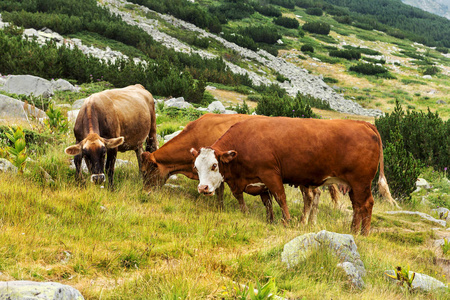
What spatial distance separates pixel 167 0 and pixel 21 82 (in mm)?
31176

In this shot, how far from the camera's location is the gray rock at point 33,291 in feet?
8.94

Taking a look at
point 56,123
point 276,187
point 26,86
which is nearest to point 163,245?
point 276,187

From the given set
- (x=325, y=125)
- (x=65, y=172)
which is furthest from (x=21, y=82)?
(x=325, y=125)

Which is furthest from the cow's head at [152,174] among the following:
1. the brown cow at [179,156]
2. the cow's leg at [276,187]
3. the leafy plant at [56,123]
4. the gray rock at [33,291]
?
the gray rock at [33,291]

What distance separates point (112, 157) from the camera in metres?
6.94

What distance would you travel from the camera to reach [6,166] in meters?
6.27

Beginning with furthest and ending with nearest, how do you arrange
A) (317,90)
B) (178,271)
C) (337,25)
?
1. (337,25)
2. (317,90)
3. (178,271)

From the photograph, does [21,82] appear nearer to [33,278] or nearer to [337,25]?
[33,278]

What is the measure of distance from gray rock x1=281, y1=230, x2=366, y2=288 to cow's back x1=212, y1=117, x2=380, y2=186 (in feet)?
5.10

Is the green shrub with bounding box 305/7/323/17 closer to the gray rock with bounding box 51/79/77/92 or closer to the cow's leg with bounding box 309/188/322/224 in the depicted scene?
the gray rock with bounding box 51/79/77/92

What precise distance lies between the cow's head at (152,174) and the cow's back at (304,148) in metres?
1.50

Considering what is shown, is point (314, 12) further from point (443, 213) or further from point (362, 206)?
point (362, 206)

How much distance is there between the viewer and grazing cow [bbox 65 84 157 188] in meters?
6.07

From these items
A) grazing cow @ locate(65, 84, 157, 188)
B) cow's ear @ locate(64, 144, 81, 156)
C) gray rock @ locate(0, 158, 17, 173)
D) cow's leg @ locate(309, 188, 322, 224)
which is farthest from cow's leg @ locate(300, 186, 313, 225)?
gray rock @ locate(0, 158, 17, 173)
